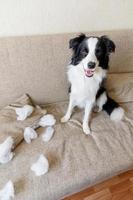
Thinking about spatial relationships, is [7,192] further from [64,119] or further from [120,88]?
[120,88]

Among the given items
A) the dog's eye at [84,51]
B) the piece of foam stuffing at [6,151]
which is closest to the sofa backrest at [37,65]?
the dog's eye at [84,51]

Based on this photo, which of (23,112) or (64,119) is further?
(64,119)

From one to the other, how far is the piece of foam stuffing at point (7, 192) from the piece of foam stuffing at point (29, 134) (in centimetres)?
33

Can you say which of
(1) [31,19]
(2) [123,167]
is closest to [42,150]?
(2) [123,167]

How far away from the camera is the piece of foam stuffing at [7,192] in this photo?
1018mm

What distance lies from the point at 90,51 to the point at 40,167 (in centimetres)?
76

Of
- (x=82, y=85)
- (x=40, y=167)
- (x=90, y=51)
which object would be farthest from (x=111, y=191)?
(x=90, y=51)

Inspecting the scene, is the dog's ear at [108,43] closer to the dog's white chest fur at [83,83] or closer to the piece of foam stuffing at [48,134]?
the dog's white chest fur at [83,83]

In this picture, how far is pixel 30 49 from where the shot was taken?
1462 millimetres

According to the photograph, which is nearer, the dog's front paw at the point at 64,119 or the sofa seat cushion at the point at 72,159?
the sofa seat cushion at the point at 72,159

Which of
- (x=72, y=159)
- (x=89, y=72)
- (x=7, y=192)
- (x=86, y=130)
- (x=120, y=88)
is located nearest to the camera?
(x=7, y=192)

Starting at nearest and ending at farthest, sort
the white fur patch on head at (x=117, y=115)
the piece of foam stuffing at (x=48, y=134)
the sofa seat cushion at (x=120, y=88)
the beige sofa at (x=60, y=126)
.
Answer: the beige sofa at (x=60, y=126), the piece of foam stuffing at (x=48, y=134), the white fur patch on head at (x=117, y=115), the sofa seat cushion at (x=120, y=88)

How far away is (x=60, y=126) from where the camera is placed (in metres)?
1.48

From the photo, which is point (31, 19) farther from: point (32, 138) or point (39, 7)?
point (32, 138)
